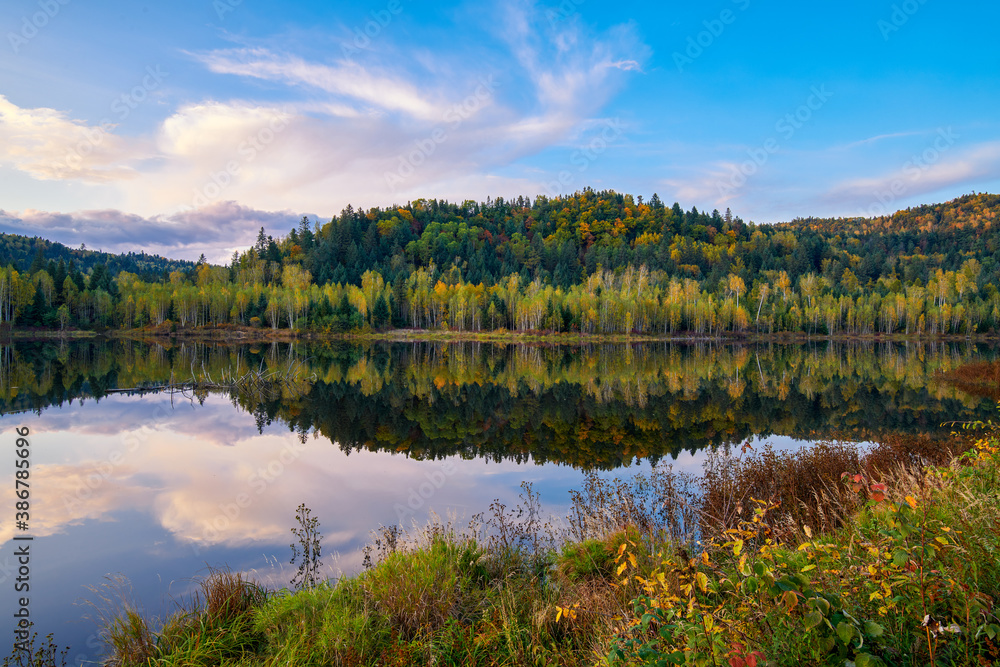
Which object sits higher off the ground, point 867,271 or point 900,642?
point 867,271

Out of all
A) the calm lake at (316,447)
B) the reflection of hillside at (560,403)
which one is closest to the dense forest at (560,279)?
the reflection of hillside at (560,403)

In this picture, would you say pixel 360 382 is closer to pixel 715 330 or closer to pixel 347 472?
pixel 347 472

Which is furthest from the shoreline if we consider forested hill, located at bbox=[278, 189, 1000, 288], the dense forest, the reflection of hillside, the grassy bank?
the grassy bank

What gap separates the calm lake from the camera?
8945 mm

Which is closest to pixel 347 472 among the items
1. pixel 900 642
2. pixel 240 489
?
pixel 240 489

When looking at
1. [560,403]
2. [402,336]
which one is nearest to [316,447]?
[560,403]

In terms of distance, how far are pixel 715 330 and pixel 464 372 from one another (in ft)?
266

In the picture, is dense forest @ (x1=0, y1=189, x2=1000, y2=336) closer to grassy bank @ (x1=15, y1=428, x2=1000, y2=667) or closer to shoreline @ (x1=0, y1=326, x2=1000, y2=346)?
shoreline @ (x1=0, y1=326, x2=1000, y2=346)

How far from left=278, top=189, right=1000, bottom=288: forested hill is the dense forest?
625mm

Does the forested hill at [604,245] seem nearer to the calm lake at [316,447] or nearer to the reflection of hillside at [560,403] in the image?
the reflection of hillside at [560,403]

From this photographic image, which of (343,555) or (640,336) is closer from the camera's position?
(343,555)

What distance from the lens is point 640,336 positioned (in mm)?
95062

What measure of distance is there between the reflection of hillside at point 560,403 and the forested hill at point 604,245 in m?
85.8

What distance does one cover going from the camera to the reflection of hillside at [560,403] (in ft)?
57.3
